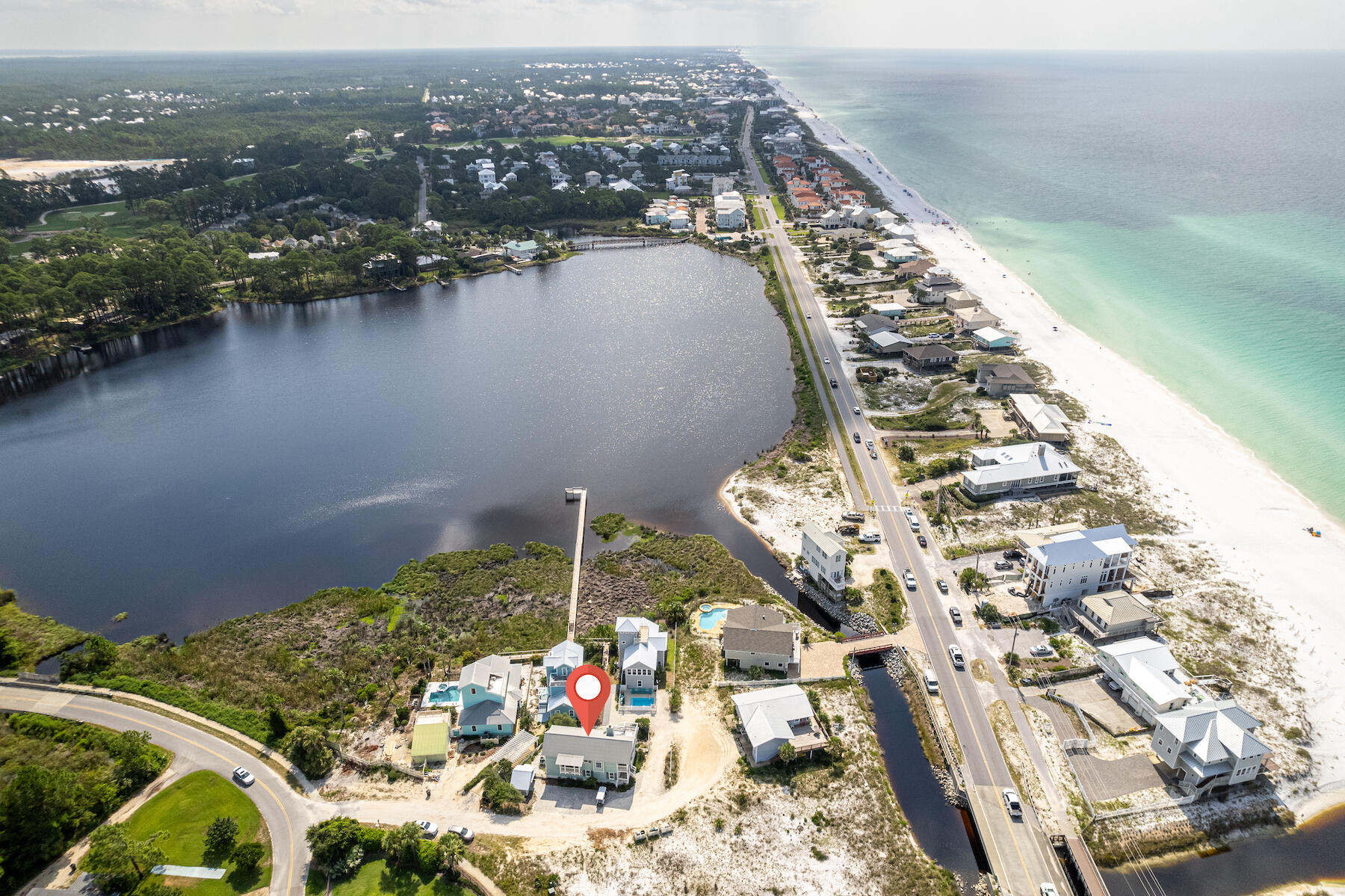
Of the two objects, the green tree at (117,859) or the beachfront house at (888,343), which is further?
the beachfront house at (888,343)

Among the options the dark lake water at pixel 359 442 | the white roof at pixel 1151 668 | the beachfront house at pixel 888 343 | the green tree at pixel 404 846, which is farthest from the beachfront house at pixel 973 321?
the green tree at pixel 404 846

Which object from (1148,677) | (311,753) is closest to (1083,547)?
(1148,677)

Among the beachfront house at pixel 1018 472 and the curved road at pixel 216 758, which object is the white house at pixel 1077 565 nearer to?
the beachfront house at pixel 1018 472

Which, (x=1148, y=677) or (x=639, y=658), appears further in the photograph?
(x=639, y=658)

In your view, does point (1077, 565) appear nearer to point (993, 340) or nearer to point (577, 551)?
point (577, 551)

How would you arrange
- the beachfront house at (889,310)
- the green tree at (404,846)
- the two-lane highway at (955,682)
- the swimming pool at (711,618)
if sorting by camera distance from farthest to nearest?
the beachfront house at (889,310), the swimming pool at (711,618), the two-lane highway at (955,682), the green tree at (404,846)
